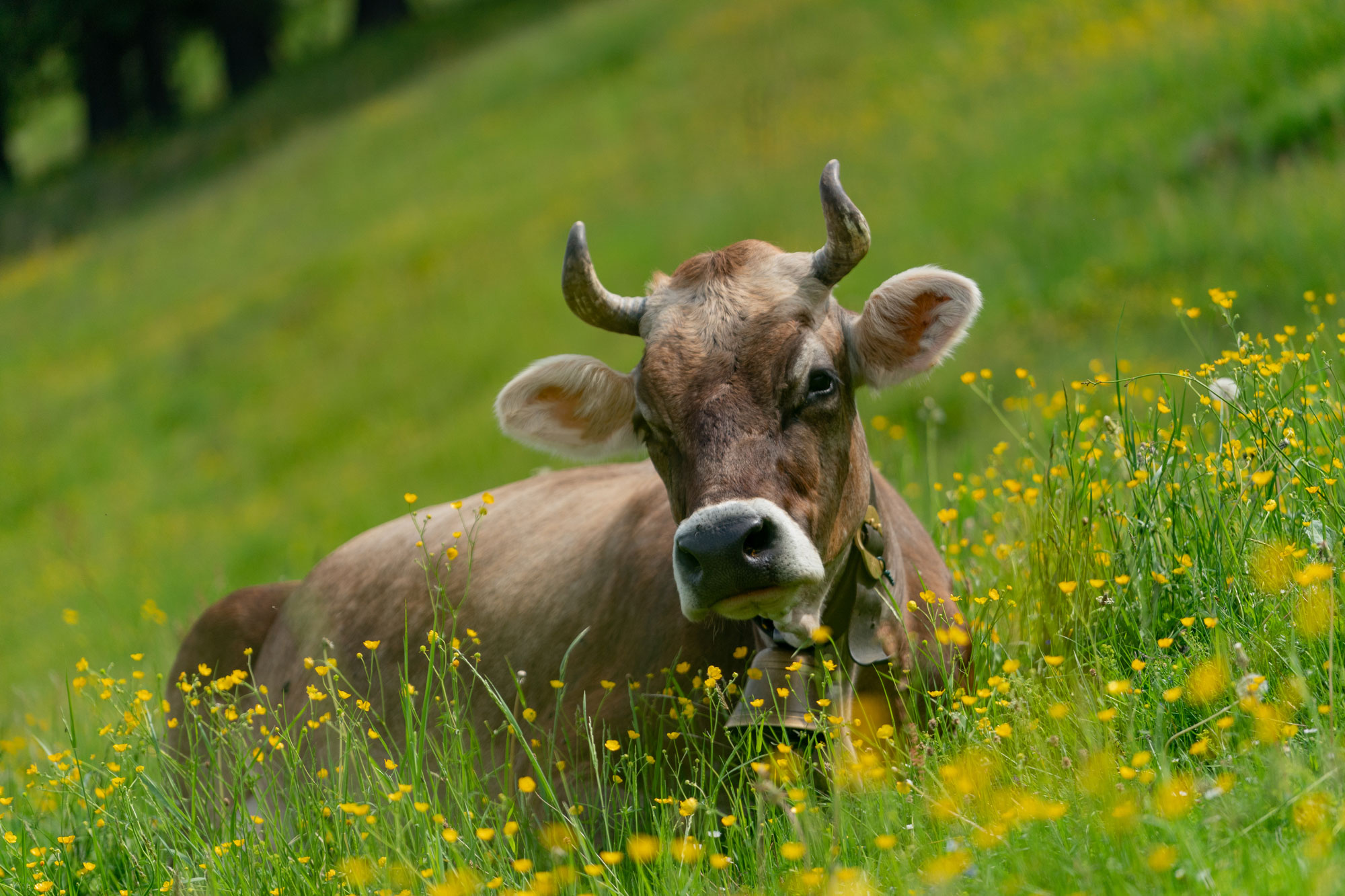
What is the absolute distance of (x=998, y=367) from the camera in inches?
449

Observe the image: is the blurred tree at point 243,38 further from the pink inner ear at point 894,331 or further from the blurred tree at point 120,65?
the pink inner ear at point 894,331

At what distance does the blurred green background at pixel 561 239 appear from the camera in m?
11.4

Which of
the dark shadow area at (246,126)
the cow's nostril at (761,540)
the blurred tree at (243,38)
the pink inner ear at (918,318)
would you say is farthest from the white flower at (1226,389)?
the blurred tree at (243,38)


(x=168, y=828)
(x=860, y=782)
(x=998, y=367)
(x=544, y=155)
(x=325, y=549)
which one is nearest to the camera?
(x=860, y=782)

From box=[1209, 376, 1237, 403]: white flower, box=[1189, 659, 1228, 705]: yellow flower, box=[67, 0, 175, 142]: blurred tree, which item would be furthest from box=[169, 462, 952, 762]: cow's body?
box=[67, 0, 175, 142]: blurred tree

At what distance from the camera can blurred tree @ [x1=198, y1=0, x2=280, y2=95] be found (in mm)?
41875

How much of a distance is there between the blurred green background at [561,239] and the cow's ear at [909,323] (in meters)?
1.10

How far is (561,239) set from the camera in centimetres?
1947

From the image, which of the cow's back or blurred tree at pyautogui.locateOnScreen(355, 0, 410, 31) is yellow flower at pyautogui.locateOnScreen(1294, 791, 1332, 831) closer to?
the cow's back

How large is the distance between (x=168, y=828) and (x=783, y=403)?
7.44 feet

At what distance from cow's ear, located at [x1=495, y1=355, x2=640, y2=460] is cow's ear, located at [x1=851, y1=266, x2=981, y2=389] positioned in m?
0.91

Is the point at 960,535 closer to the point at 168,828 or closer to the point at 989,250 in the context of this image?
the point at 168,828

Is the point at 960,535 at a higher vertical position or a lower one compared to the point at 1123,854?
lower

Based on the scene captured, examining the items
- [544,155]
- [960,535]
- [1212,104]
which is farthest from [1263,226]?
[544,155]
